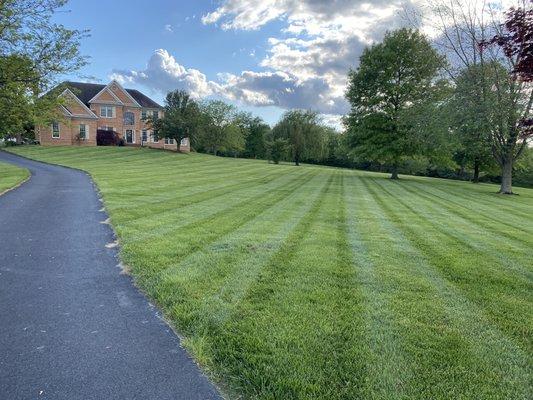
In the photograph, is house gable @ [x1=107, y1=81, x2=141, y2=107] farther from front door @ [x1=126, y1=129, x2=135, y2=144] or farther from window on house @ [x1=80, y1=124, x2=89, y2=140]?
window on house @ [x1=80, y1=124, x2=89, y2=140]

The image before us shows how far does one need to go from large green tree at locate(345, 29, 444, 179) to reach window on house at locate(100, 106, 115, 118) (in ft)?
116

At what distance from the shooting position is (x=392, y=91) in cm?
2938

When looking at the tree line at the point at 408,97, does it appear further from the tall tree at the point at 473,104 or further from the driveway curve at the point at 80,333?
the driveway curve at the point at 80,333

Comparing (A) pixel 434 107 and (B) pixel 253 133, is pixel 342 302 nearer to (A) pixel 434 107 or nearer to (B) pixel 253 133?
(A) pixel 434 107

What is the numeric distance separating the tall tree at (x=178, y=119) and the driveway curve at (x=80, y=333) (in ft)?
131

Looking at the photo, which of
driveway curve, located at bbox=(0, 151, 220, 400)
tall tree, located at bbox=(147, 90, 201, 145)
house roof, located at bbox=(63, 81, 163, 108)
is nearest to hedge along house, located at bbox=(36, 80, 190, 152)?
house roof, located at bbox=(63, 81, 163, 108)

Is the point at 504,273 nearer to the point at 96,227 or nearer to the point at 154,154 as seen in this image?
the point at 96,227

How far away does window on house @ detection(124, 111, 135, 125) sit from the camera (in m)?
53.5

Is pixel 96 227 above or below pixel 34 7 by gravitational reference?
below

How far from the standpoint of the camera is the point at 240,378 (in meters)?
3.16

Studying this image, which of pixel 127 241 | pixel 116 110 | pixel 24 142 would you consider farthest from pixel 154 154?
pixel 127 241

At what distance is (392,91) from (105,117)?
129 feet

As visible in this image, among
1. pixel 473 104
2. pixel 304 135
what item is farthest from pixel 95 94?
pixel 473 104

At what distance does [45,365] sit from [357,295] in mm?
3600
